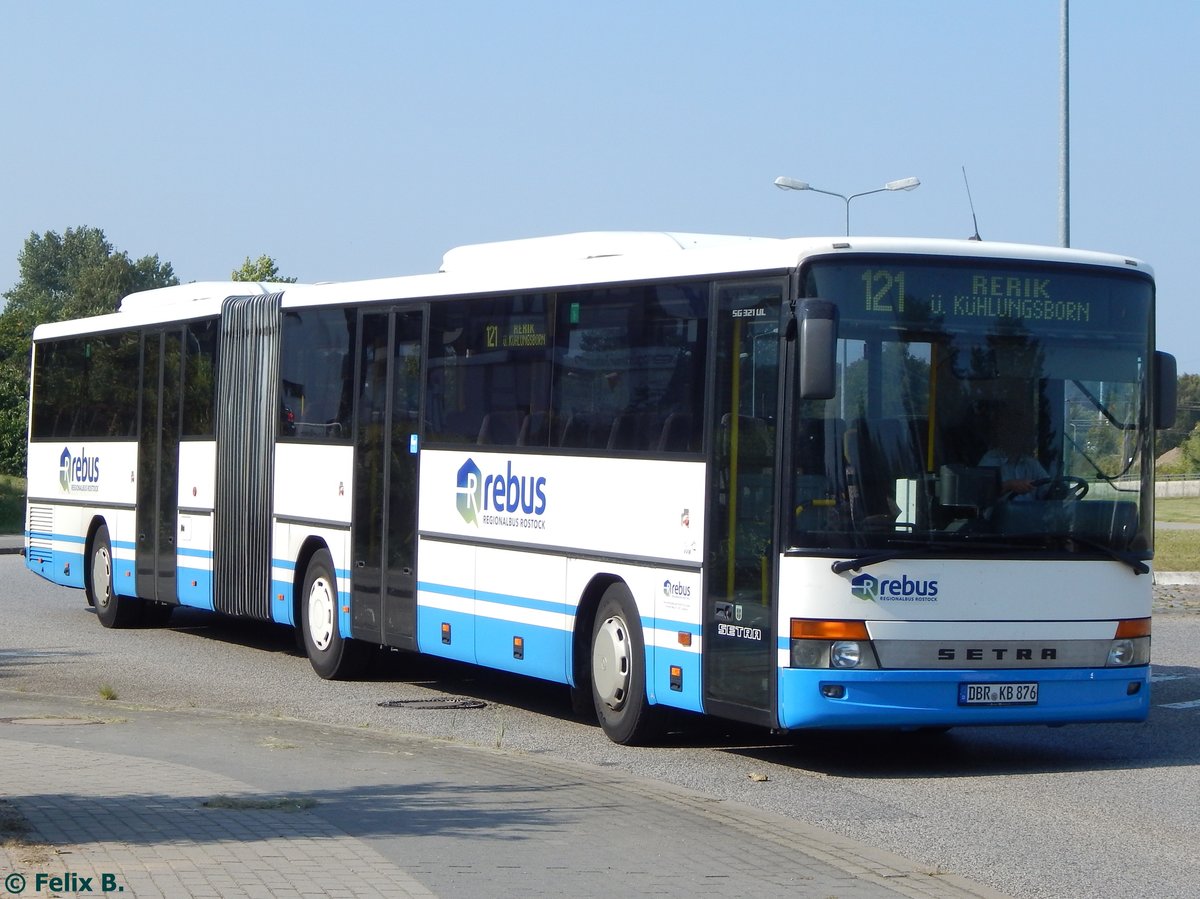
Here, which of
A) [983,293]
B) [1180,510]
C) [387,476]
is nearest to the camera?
[983,293]

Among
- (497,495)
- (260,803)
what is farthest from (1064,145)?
(260,803)

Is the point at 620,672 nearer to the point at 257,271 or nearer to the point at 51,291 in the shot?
the point at 257,271

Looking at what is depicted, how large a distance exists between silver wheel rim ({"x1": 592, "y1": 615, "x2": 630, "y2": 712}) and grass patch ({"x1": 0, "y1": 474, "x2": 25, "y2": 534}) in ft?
108

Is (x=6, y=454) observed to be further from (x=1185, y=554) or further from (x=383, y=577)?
(x=383, y=577)

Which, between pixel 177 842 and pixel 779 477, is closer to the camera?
pixel 177 842

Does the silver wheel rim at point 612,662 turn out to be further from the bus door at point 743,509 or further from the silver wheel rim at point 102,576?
the silver wheel rim at point 102,576

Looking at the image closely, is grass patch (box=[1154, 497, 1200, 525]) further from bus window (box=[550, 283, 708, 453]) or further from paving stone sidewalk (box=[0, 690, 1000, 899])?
paving stone sidewalk (box=[0, 690, 1000, 899])

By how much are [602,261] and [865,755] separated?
372 cm

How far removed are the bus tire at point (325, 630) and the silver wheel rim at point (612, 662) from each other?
392 cm

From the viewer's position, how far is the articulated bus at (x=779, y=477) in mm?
10602

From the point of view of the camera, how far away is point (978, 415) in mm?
10805

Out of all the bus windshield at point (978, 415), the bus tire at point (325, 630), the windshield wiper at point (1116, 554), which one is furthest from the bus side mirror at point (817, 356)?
the bus tire at point (325, 630)

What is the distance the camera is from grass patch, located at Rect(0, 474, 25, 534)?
144ft

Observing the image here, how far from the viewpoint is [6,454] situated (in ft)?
225
